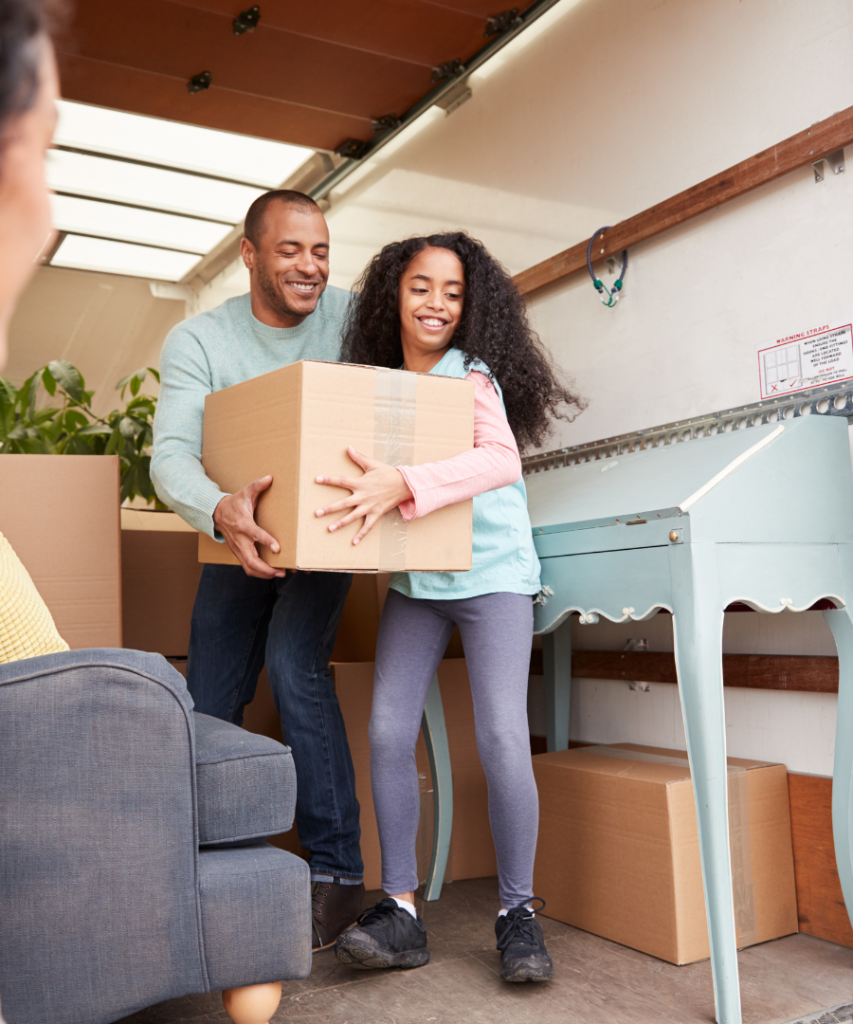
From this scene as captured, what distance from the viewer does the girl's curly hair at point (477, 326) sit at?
4.92 feet

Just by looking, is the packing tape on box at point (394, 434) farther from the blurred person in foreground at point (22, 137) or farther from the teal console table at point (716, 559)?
the blurred person in foreground at point (22, 137)

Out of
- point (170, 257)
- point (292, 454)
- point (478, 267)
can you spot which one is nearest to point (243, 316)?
point (478, 267)

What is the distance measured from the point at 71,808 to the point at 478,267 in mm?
1079

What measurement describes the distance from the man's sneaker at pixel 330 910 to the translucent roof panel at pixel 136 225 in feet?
10.6

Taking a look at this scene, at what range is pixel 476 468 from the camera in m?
1.26

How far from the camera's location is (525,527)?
57.5 inches

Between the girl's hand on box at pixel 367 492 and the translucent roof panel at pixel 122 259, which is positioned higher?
the translucent roof panel at pixel 122 259

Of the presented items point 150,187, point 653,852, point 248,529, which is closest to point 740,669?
point 653,852

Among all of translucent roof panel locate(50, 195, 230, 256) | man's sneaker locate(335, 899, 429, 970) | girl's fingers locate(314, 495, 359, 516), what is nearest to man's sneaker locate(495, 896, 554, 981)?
man's sneaker locate(335, 899, 429, 970)

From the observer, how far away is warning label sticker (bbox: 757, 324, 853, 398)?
1455mm

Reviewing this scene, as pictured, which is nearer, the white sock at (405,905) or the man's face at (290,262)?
the white sock at (405,905)

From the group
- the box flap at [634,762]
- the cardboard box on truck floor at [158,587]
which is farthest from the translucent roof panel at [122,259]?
the box flap at [634,762]

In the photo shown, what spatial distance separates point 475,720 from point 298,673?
31cm

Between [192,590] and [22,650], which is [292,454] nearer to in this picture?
[22,650]
